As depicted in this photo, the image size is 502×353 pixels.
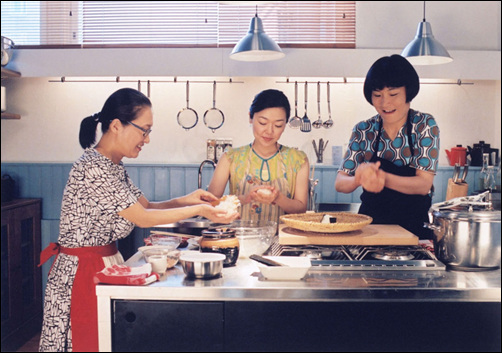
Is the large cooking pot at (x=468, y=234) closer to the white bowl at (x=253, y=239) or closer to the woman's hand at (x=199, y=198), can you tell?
the white bowl at (x=253, y=239)

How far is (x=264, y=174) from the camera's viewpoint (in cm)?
278

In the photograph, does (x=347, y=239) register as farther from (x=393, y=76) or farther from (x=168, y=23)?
(x=168, y=23)

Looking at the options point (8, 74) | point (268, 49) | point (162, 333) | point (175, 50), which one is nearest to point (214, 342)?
point (162, 333)

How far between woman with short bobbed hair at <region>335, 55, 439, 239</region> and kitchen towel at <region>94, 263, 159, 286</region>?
3.49ft

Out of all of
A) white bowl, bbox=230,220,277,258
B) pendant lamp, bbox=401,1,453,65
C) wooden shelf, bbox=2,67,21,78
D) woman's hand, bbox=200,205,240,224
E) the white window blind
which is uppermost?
the white window blind

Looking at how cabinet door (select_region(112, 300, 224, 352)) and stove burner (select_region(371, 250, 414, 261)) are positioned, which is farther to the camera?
stove burner (select_region(371, 250, 414, 261))

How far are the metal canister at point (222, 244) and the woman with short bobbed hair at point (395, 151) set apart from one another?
29.2 inches

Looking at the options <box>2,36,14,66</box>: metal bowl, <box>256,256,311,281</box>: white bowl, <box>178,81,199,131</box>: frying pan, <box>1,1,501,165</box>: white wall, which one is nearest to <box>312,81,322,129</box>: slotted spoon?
<box>1,1,501,165</box>: white wall

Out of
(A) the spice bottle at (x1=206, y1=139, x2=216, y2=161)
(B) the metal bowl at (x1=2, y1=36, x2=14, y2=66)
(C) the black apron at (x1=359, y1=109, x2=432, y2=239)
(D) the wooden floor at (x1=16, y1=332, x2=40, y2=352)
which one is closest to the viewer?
(C) the black apron at (x1=359, y1=109, x2=432, y2=239)

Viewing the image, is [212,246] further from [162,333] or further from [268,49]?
[268,49]

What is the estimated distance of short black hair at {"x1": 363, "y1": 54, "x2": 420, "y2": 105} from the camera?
2.45m

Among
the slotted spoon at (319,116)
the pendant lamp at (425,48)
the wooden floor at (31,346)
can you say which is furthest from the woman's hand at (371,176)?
the wooden floor at (31,346)

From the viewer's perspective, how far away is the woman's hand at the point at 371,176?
2295 mm

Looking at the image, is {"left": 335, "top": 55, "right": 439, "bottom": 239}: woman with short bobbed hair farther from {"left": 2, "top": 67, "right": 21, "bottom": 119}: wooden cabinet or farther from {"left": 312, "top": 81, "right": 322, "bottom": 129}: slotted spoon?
{"left": 2, "top": 67, "right": 21, "bottom": 119}: wooden cabinet
